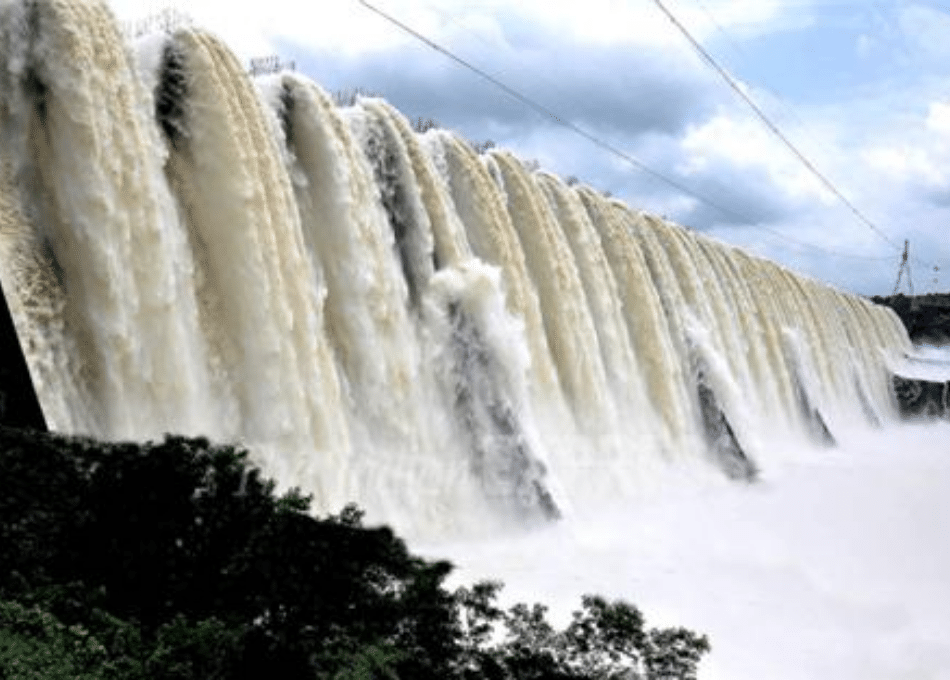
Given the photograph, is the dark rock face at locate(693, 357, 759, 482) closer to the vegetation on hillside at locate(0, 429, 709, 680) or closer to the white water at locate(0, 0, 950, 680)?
the white water at locate(0, 0, 950, 680)

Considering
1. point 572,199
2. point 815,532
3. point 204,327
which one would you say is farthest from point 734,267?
point 204,327

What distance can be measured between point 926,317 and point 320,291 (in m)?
59.9

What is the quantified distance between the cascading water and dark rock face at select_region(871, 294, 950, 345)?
153ft

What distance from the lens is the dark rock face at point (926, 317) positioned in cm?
6762

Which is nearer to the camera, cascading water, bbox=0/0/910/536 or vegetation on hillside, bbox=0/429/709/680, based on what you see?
vegetation on hillside, bbox=0/429/709/680

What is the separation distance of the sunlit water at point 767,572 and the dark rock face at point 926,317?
46.4 meters

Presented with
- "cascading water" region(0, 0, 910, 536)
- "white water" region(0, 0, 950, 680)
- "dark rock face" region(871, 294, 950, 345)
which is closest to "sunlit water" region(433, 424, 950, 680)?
"white water" region(0, 0, 950, 680)

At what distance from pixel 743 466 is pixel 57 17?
16.9 meters

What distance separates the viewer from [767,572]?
15422 mm

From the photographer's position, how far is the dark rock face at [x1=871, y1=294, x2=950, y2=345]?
67625 millimetres

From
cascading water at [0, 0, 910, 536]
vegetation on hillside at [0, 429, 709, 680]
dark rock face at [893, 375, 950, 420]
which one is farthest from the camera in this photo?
dark rock face at [893, 375, 950, 420]

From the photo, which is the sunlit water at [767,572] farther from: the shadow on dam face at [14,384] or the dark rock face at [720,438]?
the shadow on dam face at [14,384]

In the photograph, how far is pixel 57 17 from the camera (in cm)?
1141

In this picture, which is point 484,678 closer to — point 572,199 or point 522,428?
point 522,428
